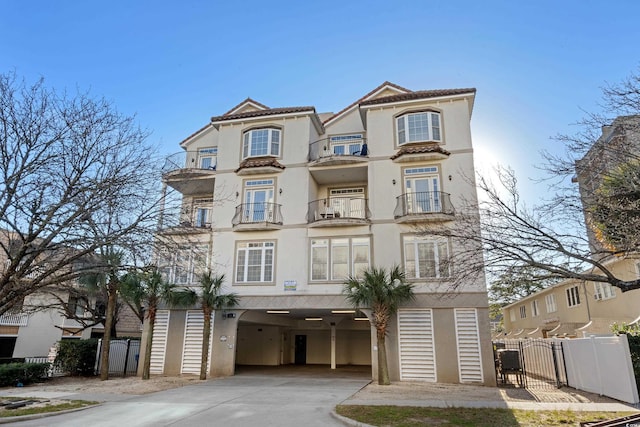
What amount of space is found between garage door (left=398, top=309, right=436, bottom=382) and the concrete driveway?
2.13 m

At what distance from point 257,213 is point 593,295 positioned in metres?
19.0

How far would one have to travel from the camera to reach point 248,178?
21203 millimetres

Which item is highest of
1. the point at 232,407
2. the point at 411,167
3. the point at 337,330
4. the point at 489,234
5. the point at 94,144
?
the point at 411,167

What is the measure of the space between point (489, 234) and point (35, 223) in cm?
1168

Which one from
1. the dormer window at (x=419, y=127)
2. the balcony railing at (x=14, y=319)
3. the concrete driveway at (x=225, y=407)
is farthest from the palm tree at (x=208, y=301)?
the balcony railing at (x=14, y=319)

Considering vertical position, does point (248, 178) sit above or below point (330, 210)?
above

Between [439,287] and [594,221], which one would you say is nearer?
[594,221]

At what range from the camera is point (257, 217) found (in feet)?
67.4

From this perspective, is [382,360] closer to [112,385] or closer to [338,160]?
[338,160]

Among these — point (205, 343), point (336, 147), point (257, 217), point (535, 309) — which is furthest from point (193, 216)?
point (535, 309)

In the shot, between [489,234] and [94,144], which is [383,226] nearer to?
[489,234]

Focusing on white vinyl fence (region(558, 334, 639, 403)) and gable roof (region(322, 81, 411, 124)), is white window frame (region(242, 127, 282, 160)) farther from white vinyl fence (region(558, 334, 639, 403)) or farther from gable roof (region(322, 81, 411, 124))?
white vinyl fence (region(558, 334, 639, 403))

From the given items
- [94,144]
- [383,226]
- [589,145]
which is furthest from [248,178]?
[589,145]

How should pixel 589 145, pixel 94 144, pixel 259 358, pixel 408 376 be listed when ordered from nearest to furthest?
pixel 589 145 < pixel 94 144 < pixel 408 376 < pixel 259 358
